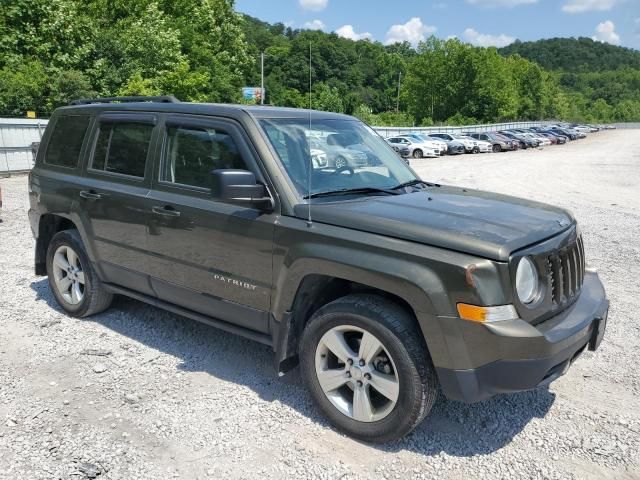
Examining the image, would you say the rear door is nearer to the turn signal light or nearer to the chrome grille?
the turn signal light

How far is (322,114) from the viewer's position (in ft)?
14.9

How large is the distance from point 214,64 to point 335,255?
45.2m

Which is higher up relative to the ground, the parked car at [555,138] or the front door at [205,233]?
the front door at [205,233]

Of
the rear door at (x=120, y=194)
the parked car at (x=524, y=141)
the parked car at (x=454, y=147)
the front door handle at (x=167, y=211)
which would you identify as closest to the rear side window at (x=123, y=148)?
the rear door at (x=120, y=194)

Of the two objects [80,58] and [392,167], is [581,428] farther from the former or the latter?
[80,58]

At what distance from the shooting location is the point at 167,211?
4.07 meters

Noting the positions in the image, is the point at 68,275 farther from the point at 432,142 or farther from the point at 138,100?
the point at 432,142

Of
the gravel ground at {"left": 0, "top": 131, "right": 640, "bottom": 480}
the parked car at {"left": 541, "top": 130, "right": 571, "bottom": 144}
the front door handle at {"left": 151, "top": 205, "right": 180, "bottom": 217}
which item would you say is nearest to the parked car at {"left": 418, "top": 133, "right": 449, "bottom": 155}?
the parked car at {"left": 541, "top": 130, "right": 571, "bottom": 144}

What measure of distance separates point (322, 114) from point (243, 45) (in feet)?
169

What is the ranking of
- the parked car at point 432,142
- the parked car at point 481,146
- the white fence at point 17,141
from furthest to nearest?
the parked car at point 481,146 < the parked car at point 432,142 < the white fence at point 17,141

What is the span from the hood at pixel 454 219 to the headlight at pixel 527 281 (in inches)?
3.9

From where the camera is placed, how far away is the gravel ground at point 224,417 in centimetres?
309

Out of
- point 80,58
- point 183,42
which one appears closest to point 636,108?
point 183,42

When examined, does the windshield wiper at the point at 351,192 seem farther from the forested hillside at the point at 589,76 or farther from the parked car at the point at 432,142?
the forested hillside at the point at 589,76
